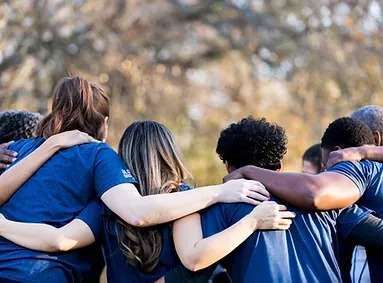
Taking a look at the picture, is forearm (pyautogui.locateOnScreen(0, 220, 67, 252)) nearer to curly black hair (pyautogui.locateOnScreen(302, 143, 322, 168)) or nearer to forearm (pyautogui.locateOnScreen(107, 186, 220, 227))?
forearm (pyautogui.locateOnScreen(107, 186, 220, 227))

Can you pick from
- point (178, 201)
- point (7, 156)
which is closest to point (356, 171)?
point (178, 201)

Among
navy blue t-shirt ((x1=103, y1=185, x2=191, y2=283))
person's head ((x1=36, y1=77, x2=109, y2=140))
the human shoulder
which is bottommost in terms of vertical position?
navy blue t-shirt ((x1=103, y1=185, x2=191, y2=283))

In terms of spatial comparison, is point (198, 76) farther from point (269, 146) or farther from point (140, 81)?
point (269, 146)

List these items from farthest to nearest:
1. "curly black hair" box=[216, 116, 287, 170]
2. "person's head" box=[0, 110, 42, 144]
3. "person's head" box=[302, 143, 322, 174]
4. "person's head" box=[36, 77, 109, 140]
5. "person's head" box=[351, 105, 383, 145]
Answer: "person's head" box=[302, 143, 322, 174]
"person's head" box=[0, 110, 42, 144]
"person's head" box=[351, 105, 383, 145]
"person's head" box=[36, 77, 109, 140]
"curly black hair" box=[216, 116, 287, 170]

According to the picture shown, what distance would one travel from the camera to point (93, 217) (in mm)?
3627

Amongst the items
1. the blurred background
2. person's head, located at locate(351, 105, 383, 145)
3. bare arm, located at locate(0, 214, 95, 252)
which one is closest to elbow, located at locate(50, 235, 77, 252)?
bare arm, located at locate(0, 214, 95, 252)

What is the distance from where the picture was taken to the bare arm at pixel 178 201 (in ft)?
11.4

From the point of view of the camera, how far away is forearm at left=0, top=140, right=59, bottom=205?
369cm

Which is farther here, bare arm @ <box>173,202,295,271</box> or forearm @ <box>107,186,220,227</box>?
forearm @ <box>107,186,220,227</box>

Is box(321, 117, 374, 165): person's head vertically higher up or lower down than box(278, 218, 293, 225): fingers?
higher up

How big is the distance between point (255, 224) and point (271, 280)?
22 centimetres

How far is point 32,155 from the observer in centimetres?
373

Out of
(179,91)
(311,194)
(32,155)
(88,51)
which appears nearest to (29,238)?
(32,155)

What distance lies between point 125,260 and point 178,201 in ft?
1.06
